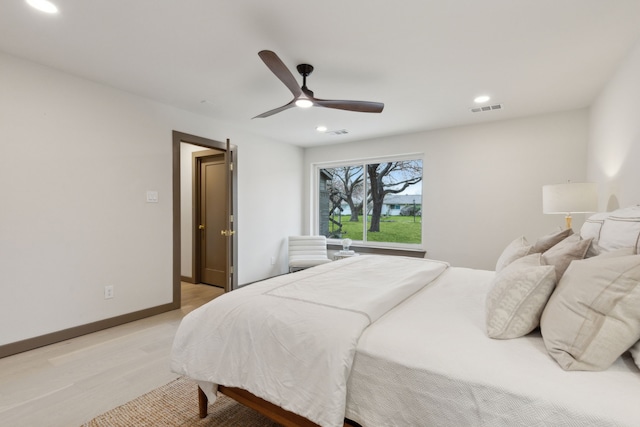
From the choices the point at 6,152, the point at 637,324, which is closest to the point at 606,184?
the point at 637,324

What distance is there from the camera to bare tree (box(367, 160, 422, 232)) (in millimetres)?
4839

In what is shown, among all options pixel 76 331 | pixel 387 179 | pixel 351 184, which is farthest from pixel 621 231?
pixel 351 184

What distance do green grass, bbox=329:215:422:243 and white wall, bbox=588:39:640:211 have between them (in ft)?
7.32

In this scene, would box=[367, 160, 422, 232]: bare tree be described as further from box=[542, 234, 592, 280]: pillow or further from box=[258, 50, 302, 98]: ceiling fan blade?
box=[542, 234, 592, 280]: pillow

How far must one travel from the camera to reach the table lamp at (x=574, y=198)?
8.75ft

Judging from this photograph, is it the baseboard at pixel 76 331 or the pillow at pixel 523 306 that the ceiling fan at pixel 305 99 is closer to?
the pillow at pixel 523 306

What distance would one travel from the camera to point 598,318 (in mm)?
982

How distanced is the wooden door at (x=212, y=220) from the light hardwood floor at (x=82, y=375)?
1.81 metres

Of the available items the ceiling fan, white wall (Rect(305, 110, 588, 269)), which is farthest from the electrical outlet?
white wall (Rect(305, 110, 588, 269))

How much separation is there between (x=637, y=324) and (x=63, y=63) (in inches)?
156

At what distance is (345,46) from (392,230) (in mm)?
3360

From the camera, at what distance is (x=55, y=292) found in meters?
2.72

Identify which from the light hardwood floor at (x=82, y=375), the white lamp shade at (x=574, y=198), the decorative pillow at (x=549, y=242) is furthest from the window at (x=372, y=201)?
the light hardwood floor at (x=82, y=375)

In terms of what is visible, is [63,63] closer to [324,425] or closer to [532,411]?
[324,425]
